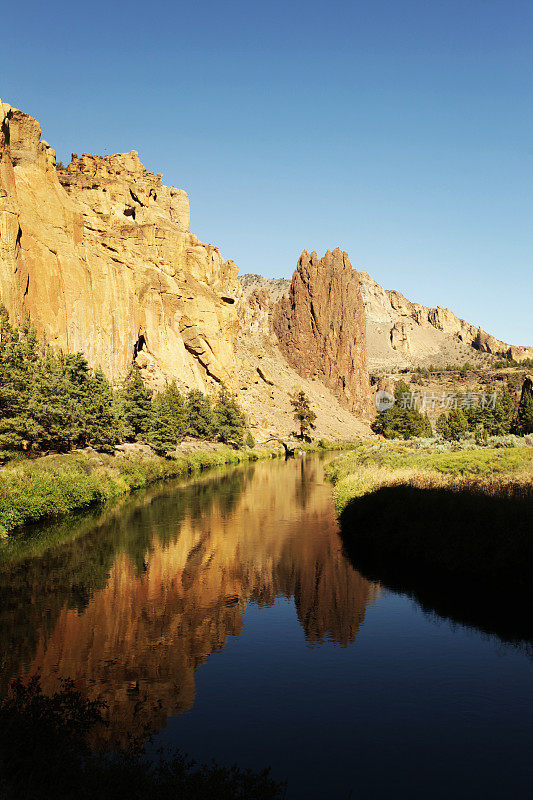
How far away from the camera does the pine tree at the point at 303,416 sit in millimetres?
103938

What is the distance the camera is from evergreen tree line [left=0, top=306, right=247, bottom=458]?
101ft

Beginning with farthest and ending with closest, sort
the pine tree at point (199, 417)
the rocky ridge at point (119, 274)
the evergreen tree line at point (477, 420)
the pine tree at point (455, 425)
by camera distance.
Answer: the pine tree at point (455, 425) < the evergreen tree line at point (477, 420) < the pine tree at point (199, 417) < the rocky ridge at point (119, 274)

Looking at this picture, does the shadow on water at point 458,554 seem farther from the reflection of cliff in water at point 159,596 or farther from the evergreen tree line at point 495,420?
the evergreen tree line at point 495,420

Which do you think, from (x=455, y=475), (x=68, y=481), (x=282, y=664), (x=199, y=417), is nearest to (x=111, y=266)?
(x=199, y=417)

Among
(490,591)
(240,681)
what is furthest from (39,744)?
(490,591)

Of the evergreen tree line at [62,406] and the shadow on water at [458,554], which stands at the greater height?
the evergreen tree line at [62,406]

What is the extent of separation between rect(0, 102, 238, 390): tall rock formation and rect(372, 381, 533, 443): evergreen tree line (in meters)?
39.1

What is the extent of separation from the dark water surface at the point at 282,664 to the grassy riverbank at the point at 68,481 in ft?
11.9

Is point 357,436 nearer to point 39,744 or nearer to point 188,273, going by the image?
point 188,273

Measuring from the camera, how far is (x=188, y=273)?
88.2m

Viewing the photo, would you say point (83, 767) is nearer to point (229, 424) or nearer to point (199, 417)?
point (199, 417)

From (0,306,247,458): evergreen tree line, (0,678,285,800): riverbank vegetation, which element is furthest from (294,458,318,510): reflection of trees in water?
(0,678,285,800): riverbank vegetation

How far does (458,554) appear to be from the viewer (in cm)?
1648

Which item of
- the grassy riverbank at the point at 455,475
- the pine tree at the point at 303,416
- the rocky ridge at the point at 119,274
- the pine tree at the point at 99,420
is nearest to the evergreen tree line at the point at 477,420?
the rocky ridge at the point at 119,274
